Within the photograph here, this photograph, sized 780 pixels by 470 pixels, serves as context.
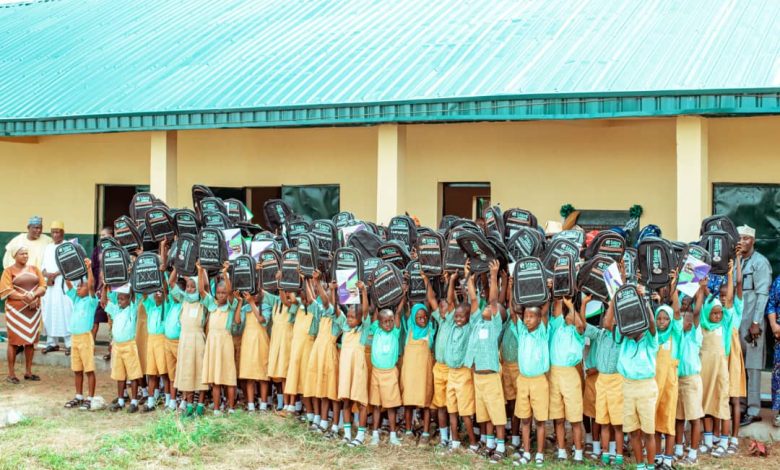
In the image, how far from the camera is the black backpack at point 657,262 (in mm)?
7363

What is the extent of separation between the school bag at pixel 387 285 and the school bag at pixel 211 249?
165cm

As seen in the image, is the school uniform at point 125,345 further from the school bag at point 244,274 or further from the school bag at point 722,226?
the school bag at point 722,226

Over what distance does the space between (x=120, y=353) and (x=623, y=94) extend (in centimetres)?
531

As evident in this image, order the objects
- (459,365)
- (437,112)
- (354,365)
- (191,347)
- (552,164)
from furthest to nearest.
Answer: (552,164) → (437,112) → (191,347) → (354,365) → (459,365)

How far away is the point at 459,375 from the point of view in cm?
775

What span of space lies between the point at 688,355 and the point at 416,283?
2223 millimetres

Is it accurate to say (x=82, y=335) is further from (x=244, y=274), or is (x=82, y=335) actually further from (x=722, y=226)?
(x=722, y=226)

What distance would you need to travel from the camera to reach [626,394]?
23.5 ft

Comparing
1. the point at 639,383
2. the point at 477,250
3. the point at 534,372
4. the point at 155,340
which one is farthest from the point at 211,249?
the point at 639,383

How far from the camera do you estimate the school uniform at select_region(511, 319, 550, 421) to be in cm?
742

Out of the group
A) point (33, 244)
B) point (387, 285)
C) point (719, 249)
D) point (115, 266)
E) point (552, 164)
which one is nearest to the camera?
point (719, 249)

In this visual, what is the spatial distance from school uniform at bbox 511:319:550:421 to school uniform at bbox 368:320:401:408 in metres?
1.10

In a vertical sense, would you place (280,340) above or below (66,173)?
below

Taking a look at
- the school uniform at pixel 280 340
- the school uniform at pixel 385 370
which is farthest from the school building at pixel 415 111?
the school uniform at pixel 385 370
